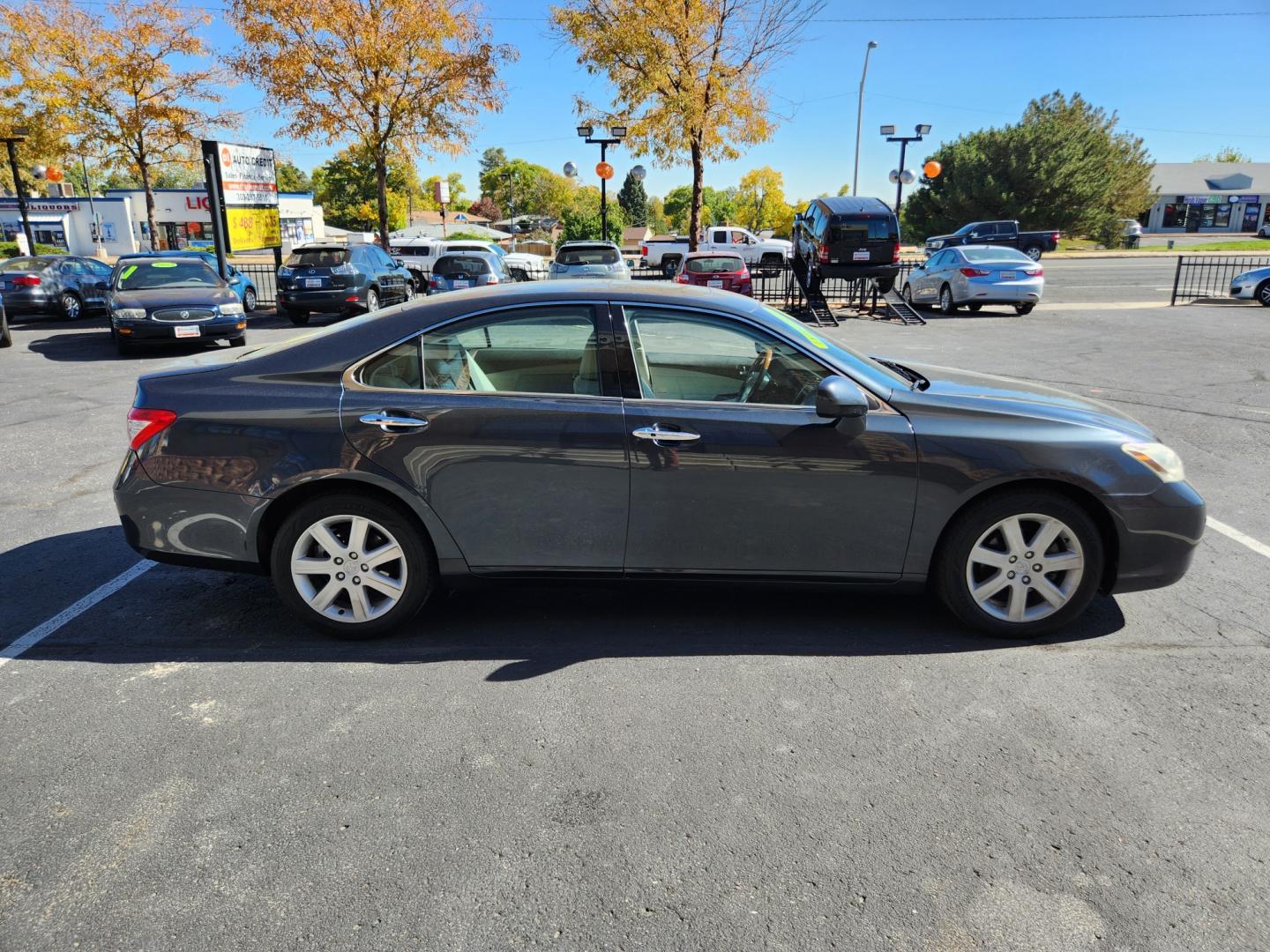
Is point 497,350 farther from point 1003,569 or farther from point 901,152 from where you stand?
point 901,152

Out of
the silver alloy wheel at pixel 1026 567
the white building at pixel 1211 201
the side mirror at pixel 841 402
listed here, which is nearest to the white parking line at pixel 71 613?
the side mirror at pixel 841 402

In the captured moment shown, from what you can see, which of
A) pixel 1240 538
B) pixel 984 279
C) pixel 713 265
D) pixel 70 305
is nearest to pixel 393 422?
pixel 1240 538

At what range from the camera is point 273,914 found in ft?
7.82

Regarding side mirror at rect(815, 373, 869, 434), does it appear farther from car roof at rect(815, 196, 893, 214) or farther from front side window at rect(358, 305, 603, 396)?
car roof at rect(815, 196, 893, 214)

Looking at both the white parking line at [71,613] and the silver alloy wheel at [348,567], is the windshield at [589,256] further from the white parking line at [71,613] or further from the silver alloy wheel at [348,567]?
the silver alloy wheel at [348,567]

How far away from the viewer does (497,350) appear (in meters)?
4.06

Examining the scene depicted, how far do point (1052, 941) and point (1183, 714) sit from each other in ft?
4.96

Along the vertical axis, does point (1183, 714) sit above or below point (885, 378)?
below

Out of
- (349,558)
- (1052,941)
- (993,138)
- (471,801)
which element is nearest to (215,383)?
(349,558)

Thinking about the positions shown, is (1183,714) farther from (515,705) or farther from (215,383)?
(215,383)

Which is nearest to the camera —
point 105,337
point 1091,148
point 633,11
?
point 105,337

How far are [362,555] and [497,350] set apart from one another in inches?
43.6

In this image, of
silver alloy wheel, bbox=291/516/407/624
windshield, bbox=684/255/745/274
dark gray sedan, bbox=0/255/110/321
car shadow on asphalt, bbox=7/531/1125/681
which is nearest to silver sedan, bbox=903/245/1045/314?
windshield, bbox=684/255/745/274

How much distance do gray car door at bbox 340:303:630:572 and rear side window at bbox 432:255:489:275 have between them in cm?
1599
